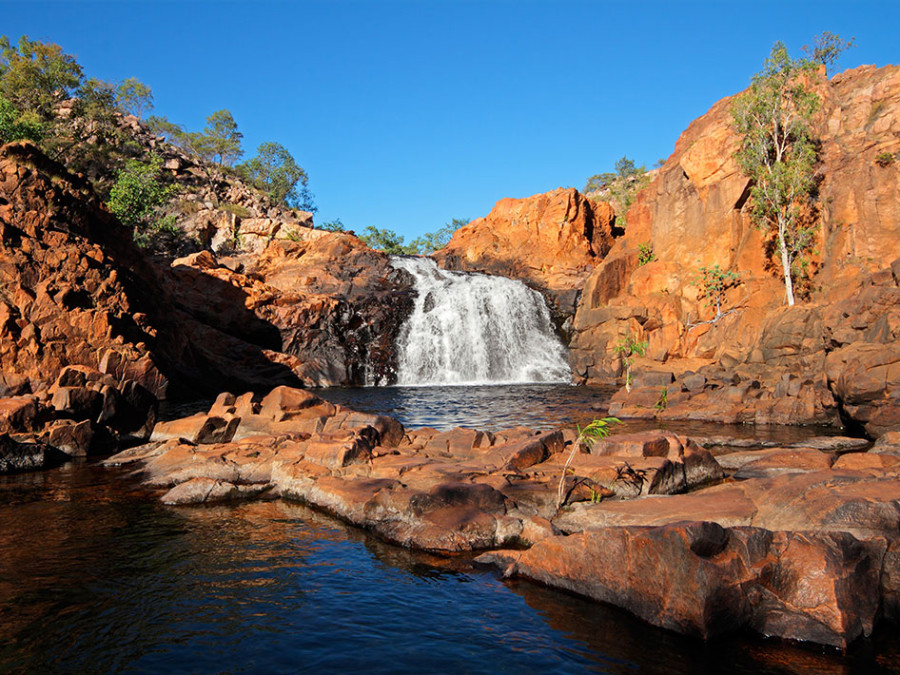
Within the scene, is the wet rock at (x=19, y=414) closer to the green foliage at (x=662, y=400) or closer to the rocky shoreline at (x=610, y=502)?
the rocky shoreline at (x=610, y=502)

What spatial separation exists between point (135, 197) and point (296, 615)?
53339 mm

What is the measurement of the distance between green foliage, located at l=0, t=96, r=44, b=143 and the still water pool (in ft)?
146

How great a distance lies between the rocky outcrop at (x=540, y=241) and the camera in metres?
58.6

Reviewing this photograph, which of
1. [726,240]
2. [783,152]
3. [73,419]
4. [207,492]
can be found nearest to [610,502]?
[207,492]

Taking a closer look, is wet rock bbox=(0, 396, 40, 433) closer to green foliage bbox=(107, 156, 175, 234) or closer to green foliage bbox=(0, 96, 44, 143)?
green foliage bbox=(0, 96, 44, 143)

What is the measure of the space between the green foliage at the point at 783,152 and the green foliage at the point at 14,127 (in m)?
50.7

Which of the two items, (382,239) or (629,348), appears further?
(382,239)

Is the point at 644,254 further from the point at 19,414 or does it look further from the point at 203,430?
the point at 19,414

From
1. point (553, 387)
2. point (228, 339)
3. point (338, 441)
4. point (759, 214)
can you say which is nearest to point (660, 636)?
point (338, 441)

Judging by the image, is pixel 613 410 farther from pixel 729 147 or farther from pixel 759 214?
pixel 729 147

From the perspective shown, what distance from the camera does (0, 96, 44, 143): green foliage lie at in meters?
44.9

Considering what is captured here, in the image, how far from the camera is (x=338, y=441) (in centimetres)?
1628

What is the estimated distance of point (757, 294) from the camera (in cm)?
3741

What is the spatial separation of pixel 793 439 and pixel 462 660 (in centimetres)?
1827
